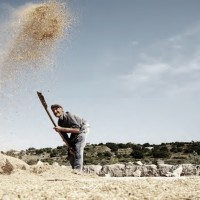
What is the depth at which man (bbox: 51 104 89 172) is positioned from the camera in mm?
10109

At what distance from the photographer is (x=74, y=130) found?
33.3ft

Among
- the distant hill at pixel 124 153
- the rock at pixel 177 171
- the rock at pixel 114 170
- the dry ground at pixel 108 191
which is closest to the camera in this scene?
the dry ground at pixel 108 191

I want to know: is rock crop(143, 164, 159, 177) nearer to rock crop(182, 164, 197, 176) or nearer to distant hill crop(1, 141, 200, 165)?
rock crop(182, 164, 197, 176)

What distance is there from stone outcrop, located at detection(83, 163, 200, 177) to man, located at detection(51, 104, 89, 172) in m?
5.77

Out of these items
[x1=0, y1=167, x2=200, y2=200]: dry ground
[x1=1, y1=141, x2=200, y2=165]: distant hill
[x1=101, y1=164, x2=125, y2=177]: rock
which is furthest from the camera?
[x1=1, y1=141, x2=200, y2=165]: distant hill

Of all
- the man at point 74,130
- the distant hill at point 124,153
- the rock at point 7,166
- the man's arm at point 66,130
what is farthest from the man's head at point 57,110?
the distant hill at point 124,153

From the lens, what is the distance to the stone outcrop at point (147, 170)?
15.7 metres

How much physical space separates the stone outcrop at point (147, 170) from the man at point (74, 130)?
5770 millimetres

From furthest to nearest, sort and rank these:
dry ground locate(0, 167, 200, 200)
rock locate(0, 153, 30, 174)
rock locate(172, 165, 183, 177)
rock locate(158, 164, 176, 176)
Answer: rock locate(158, 164, 176, 176), rock locate(172, 165, 183, 177), rock locate(0, 153, 30, 174), dry ground locate(0, 167, 200, 200)

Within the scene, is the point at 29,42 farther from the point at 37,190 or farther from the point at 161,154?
the point at 161,154

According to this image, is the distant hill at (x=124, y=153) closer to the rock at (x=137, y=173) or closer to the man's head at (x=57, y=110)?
the rock at (x=137, y=173)

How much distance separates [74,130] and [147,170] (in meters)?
6.45

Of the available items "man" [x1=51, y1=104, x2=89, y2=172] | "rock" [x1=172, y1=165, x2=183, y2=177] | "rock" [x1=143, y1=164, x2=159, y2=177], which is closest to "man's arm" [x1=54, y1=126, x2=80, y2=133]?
"man" [x1=51, y1=104, x2=89, y2=172]

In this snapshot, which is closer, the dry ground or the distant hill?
the dry ground
